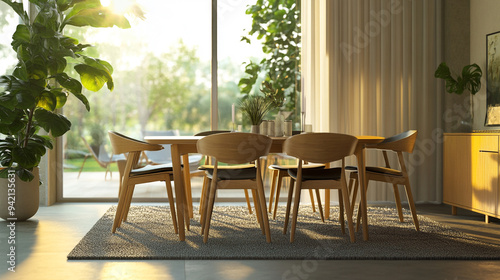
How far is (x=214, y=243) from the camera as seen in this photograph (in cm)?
382

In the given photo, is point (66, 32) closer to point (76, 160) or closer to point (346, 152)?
point (76, 160)

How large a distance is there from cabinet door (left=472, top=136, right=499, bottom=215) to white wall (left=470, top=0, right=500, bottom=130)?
69 cm

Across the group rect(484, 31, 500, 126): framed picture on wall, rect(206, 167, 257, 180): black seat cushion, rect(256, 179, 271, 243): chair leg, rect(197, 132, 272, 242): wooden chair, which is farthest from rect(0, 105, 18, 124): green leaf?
rect(484, 31, 500, 126): framed picture on wall

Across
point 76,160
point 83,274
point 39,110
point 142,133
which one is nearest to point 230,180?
point 83,274

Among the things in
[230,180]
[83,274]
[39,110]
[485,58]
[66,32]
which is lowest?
[83,274]

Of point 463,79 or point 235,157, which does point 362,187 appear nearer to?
point 235,157

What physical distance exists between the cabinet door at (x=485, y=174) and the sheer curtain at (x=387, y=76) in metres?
1.07

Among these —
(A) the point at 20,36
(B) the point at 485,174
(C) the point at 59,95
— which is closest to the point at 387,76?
(B) the point at 485,174

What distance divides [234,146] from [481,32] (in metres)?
3.39

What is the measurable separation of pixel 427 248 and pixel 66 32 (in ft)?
15.1

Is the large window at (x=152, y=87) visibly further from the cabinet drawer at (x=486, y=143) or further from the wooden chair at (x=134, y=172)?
the cabinet drawer at (x=486, y=143)

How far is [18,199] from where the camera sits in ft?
15.7

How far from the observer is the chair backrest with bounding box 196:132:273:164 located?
12.4 feet

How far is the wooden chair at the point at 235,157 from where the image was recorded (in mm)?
3779
